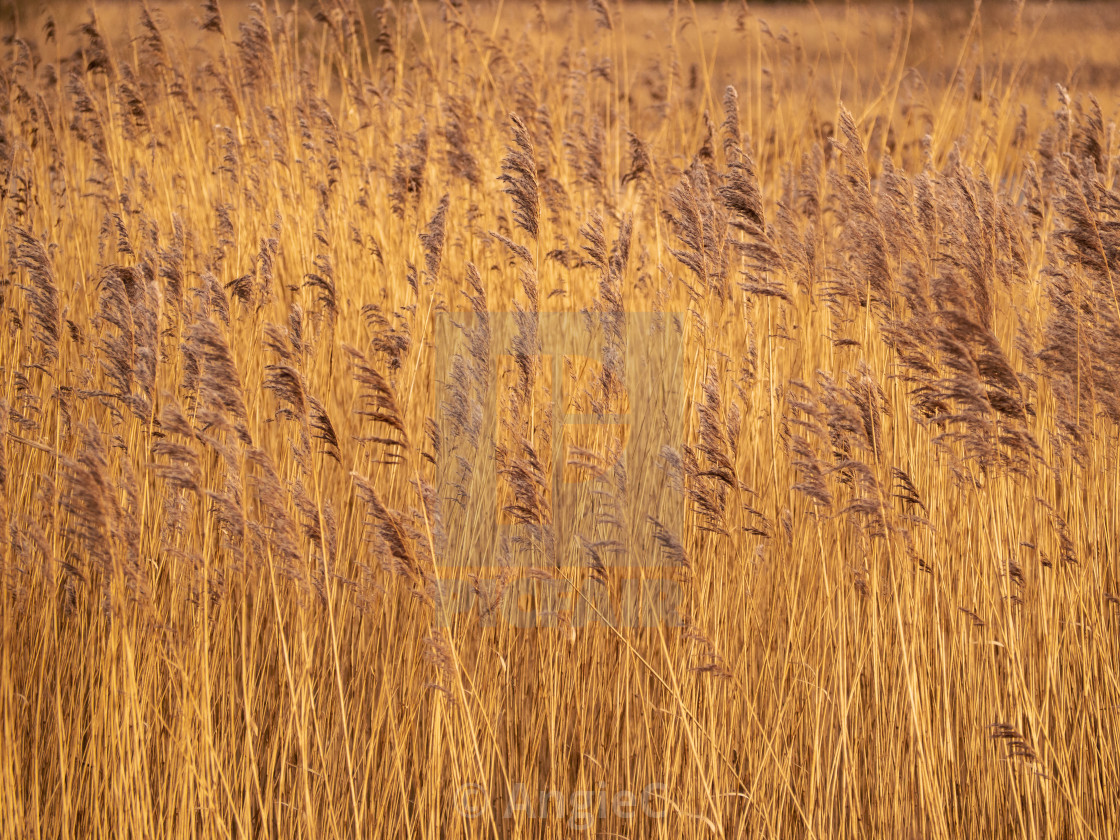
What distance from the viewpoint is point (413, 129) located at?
15.2 feet

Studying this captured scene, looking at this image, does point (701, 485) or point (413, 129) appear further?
point (413, 129)

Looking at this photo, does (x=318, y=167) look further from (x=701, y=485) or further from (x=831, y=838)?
(x=831, y=838)

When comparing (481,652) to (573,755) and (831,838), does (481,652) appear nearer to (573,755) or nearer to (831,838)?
(573,755)

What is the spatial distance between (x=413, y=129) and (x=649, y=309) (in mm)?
2317

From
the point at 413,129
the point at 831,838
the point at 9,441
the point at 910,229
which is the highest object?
the point at 413,129

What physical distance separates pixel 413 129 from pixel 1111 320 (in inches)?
149

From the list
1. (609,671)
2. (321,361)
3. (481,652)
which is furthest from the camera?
(321,361)

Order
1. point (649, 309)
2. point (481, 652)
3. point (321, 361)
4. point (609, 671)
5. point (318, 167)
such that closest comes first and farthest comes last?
point (481, 652), point (609, 671), point (321, 361), point (649, 309), point (318, 167)

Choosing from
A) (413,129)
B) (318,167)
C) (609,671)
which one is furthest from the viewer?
(413,129)

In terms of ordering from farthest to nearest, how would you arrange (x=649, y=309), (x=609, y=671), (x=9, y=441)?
(x=649, y=309), (x=9, y=441), (x=609, y=671)

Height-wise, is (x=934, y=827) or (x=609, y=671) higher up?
(x=609, y=671)

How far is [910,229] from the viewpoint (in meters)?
Result: 1.75

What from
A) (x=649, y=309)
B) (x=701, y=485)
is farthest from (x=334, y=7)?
(x=701, y=485)

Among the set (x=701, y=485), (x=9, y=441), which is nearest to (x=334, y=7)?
(x=9, y=441)
